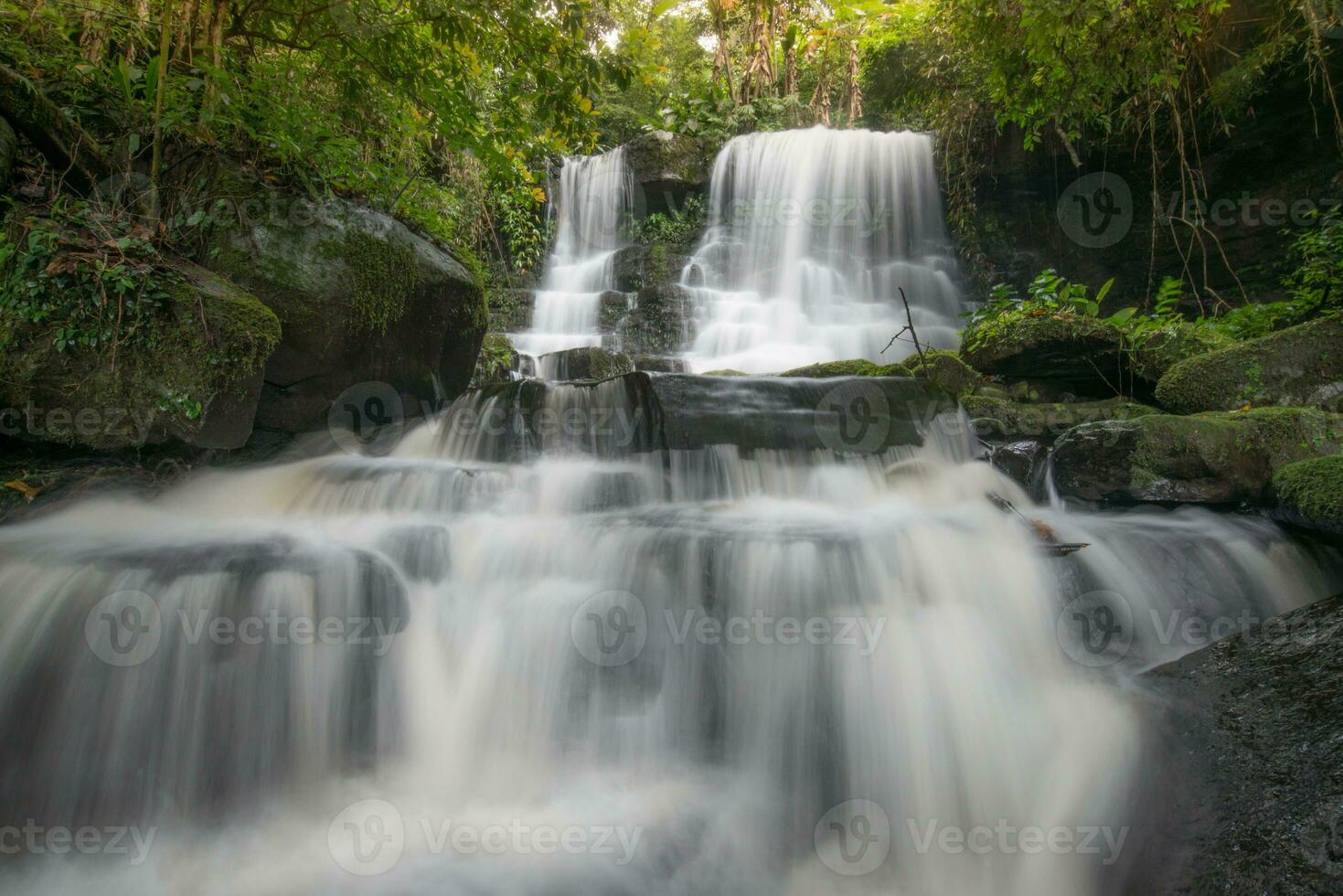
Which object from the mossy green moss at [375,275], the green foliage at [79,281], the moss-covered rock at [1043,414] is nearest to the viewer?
the green foliage at [79,281]

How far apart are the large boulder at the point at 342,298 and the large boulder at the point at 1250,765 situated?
4942 mm

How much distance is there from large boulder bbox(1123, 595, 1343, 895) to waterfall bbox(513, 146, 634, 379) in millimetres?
7769

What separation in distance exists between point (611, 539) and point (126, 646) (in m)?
2.27

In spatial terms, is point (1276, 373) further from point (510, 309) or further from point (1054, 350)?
point (510, 309)

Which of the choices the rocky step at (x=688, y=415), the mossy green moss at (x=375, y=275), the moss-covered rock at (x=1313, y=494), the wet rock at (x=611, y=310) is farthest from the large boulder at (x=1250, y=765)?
the wet rock at (x=611, y=310)

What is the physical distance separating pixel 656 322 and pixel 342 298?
5.37 meters

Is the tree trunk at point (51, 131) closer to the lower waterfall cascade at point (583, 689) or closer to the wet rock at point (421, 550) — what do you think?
the lower waterfall cascade at point (583, 689)

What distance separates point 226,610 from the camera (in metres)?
2.98

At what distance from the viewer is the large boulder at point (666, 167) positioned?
39.7 feet

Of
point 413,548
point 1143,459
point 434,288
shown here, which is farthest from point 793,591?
point 434,288

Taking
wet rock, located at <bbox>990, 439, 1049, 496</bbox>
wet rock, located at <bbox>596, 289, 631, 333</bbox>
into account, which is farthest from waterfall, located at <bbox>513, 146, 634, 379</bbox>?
wet rock, located at <bbox>990, 439, 1049, 496</bbox>

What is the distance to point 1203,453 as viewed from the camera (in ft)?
13.5

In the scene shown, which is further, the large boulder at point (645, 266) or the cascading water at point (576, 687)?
the large boulder at point (645, 266)

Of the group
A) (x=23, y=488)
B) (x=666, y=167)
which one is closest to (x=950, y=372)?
(x=23, y=488)
